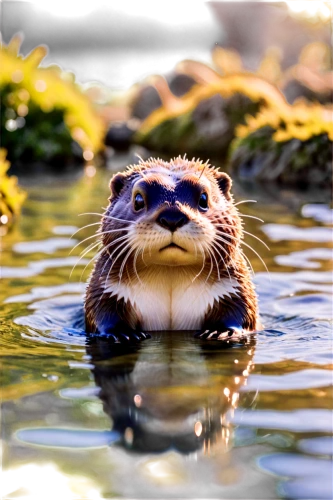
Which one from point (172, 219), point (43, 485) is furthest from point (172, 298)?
point (43, 485)

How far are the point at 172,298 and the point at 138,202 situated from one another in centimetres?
77

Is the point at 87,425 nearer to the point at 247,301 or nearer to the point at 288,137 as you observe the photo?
the point at 247,301

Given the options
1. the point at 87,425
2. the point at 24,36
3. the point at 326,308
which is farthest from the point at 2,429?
the point at 24,36

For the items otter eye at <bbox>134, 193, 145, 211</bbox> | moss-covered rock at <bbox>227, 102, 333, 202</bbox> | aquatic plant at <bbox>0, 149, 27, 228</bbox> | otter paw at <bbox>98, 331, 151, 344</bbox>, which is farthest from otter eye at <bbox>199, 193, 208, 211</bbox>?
moss-covered rock at <bbox>227, 102, 333, 202</bbox>

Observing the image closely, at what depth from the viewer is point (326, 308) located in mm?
8148

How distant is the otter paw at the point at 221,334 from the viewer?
6910 millimetres

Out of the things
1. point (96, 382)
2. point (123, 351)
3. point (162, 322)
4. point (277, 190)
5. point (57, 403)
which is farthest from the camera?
point (277, 190)

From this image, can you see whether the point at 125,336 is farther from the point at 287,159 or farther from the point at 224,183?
the point at 287,159

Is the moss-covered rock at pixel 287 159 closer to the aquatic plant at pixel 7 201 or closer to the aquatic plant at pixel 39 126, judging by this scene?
the aquatic plant at pixel 39 126

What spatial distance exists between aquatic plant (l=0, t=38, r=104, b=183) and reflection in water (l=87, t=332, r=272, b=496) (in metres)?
10.8

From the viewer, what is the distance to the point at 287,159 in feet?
49.9

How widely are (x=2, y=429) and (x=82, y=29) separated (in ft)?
57.1

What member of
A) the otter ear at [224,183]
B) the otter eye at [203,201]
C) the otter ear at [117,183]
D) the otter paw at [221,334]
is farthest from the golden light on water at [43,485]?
the otter ear at [224,183]

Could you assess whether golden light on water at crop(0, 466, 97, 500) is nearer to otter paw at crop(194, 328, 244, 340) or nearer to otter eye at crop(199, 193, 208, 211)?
otter paw at crop(194, 328, 244, 340)
